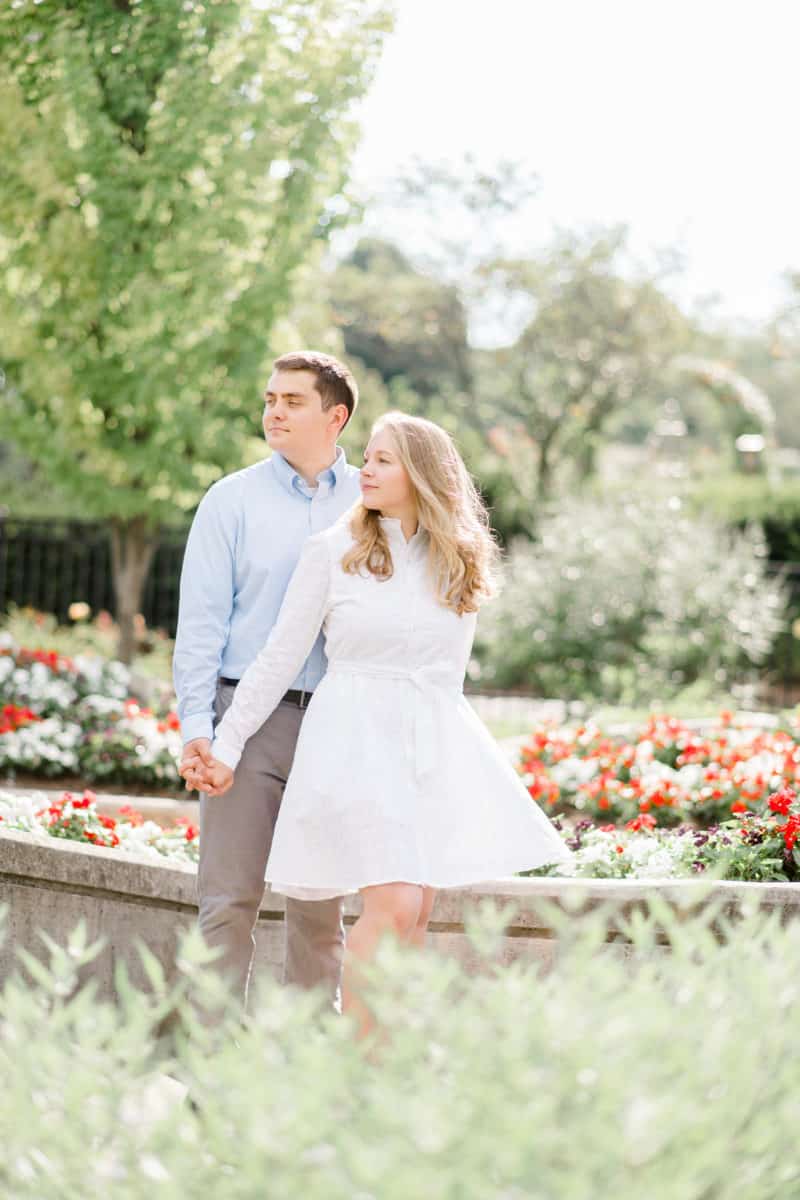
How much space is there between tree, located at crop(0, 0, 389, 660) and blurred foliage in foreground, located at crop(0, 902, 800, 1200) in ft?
15.2

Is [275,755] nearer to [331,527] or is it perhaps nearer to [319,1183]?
[331,527]

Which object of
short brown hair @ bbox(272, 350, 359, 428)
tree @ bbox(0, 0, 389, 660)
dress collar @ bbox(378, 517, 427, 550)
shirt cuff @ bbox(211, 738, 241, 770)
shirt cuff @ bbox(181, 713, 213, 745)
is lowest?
shirt cuff @ bbox(211, 738, 241, 770)

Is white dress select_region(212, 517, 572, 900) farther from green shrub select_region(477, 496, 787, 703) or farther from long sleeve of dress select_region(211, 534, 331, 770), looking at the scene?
green shrub select_region(477, 496, 787, 703)

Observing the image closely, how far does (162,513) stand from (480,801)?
18.6 feet

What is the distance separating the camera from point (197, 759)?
3561 millimetres

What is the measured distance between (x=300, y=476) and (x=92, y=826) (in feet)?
5.50

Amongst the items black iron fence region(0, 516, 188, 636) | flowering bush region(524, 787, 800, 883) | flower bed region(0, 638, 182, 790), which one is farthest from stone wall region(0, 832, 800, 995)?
black iron fence region(0, 516, 188, 636)

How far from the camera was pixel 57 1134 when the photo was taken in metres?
2.02

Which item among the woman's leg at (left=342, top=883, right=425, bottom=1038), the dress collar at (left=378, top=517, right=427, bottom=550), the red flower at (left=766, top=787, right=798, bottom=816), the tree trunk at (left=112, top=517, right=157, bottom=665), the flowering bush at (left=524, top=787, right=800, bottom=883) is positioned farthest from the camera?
the tree trunk at (left=112, top=517, right=157, bottom=665)

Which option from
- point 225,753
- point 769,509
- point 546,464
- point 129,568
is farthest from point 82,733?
point 546,464

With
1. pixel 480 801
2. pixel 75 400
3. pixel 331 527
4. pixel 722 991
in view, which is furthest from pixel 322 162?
pixel 722 991

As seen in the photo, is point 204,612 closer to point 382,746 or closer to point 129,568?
point 382,746

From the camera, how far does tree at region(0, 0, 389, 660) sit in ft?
20.5

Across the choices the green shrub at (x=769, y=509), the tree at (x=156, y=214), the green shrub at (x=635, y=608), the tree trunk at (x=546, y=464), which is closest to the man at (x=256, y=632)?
the tree at (x=156, y=214)
